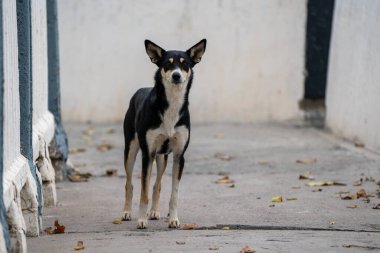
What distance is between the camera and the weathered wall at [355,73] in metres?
13.2

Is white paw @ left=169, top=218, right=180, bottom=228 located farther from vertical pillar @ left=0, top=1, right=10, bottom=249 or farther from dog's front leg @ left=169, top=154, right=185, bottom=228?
vertical pillar @ left=0, top=1, right=10, bottom=249

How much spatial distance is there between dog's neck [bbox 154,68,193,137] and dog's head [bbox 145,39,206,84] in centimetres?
8

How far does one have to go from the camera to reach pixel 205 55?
17.1m

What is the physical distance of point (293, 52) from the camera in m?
17.2

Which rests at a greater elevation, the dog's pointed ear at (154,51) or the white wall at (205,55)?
the dog's pointed ear at (154,51)

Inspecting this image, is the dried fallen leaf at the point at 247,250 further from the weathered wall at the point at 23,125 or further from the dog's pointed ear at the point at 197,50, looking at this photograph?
the dog's pointed ear at the point at 197,50

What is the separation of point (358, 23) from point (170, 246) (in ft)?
26.3

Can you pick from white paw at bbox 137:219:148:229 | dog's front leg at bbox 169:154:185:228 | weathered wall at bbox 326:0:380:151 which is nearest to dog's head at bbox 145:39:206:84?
dog's front leg at bbox 169:154:185:228

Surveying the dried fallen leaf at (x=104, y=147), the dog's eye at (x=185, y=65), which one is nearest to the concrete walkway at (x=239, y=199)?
the dried fallen leaf at (x=104, y=147)

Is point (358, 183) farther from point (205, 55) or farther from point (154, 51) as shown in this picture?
point (205, 55)

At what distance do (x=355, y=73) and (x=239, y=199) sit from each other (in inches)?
204

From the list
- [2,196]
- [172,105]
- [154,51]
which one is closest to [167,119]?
Result: [172,105]

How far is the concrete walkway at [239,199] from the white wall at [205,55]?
117cm

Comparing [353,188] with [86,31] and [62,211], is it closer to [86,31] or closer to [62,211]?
[62,211]
